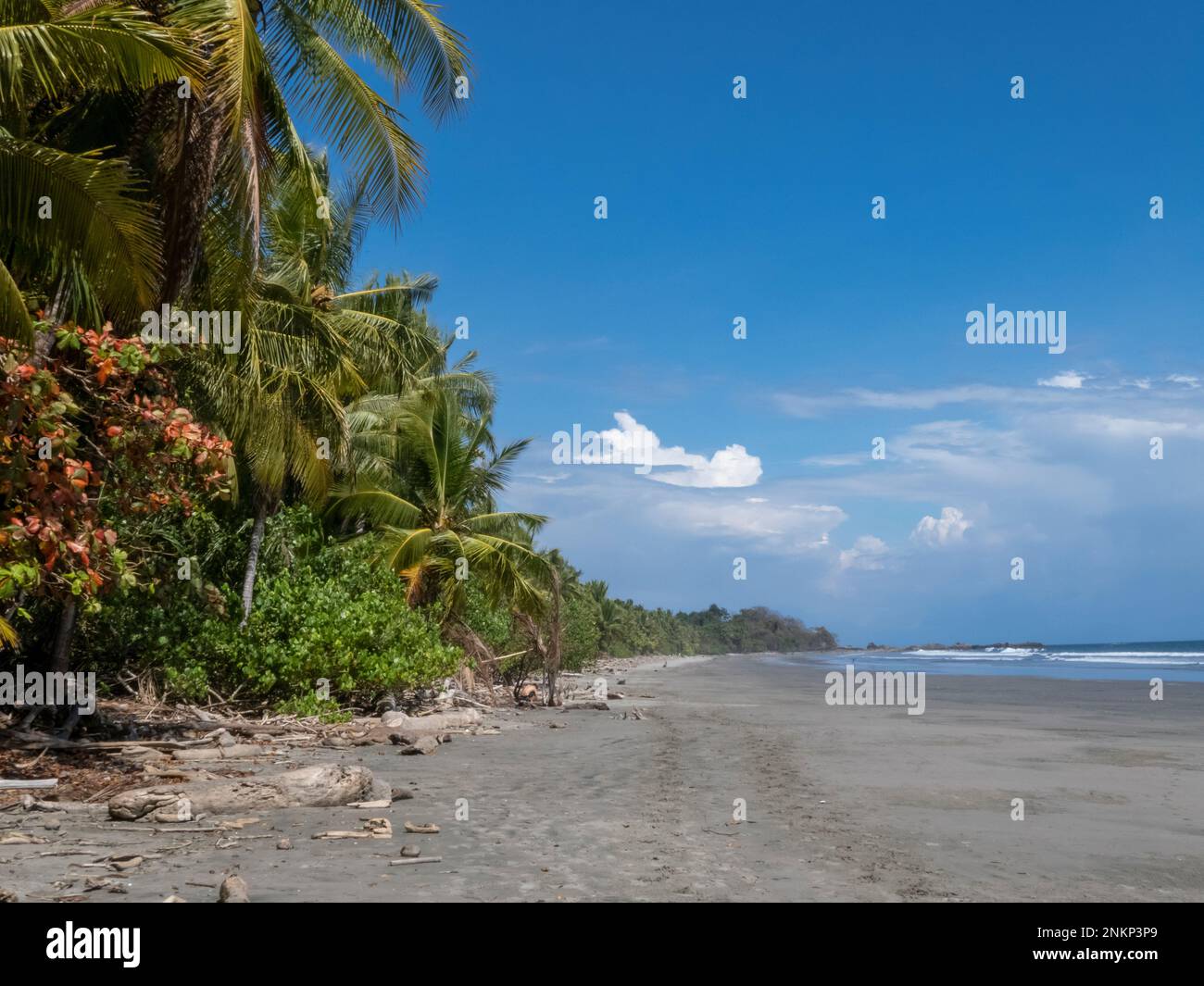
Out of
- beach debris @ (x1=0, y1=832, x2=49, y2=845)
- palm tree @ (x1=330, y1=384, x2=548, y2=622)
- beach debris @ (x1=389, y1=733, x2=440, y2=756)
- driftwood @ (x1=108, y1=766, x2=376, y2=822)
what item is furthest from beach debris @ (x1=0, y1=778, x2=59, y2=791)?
palm tree @ (x1=330, y1=384, x2=548, y2=622)

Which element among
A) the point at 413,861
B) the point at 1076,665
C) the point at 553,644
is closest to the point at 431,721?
the point at 553,644

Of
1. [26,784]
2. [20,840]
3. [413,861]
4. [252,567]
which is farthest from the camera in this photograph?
[252,567]

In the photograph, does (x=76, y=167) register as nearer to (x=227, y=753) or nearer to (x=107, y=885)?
(x=107, y=885)

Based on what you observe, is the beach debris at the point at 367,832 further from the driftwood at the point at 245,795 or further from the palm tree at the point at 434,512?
the palm tree at the point at 434,512

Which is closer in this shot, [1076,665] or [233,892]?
[233,892]

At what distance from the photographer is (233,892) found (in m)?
5.55

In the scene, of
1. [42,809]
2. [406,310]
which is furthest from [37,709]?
[406,310]

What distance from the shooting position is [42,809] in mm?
8312

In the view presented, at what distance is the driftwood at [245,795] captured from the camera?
8.02 metres

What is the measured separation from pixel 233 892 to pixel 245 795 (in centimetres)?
322

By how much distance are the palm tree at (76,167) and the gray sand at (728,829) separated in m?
4.46

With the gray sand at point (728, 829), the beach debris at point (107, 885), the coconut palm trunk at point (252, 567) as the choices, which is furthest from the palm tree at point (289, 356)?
the beach debris at point (107, 885)
